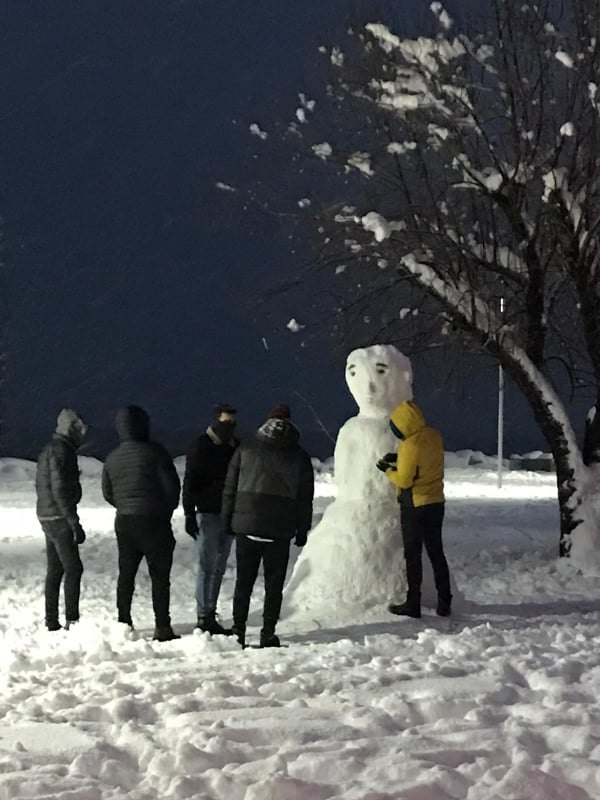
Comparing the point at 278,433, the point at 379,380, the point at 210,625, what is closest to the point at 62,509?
the point at 210,625

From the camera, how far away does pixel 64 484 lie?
854cm

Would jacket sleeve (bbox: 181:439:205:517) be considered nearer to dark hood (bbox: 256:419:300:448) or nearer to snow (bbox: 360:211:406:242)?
dark hood (bbox: 256:419:300:448)

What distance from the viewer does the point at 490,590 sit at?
11672 millimetres

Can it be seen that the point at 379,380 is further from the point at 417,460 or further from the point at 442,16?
the point at 442,16

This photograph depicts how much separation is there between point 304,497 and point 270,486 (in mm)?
281

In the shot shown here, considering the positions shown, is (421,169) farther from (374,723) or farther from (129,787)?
(129,787)

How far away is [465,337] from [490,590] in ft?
12.4

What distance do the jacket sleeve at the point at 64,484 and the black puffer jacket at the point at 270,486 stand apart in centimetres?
140

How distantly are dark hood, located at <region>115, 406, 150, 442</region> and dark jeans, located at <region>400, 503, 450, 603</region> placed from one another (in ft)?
8.14

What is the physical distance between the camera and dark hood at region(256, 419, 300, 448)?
786 centimetres

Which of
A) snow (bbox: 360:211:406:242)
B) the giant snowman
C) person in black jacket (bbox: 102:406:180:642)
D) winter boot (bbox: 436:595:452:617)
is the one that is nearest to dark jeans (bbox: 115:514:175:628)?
person in black jacket (bbox: 102:406:180:642)

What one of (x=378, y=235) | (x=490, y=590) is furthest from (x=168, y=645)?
(x=378, y=235)

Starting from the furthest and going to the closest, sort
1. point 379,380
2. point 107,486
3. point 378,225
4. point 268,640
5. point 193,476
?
point 378,225 → point 379,380 → point 193,476 → point 107,486 → point 268,640

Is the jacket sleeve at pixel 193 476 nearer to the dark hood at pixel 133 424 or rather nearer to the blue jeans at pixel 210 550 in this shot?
the blue jeans at pixel 210 550
